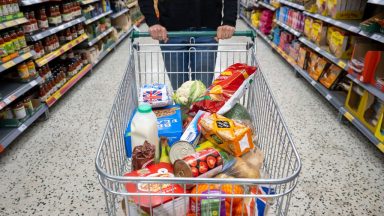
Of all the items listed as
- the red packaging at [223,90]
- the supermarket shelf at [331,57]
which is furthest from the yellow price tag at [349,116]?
the red packaging at [223,90]

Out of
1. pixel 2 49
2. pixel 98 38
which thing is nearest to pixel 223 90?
pixel 2 49

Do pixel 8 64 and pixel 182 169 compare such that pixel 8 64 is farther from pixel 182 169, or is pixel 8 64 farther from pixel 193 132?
pixel 182 169

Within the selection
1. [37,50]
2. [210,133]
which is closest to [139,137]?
[210,133]

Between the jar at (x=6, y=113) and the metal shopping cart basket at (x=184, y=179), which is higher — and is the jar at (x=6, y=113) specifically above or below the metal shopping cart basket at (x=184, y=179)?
below

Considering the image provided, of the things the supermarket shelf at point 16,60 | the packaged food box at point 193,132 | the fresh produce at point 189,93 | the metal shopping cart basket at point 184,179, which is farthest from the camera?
the supermarket shelf at point 16,60

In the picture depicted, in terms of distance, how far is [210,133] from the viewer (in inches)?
40.8

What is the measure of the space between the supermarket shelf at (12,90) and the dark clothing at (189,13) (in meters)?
1.34

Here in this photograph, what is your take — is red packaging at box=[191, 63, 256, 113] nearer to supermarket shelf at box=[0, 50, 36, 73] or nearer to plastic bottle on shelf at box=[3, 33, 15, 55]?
supermarket shelf at box=[0, 50, 36, 73]

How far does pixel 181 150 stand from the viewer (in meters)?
1.01

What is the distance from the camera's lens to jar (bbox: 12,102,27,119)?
8.18ft

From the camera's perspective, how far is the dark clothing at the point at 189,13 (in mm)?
1801

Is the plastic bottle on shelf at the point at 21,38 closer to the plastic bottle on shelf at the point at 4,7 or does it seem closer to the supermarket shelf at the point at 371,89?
the plastic bottle on shelf at the point at 4,7

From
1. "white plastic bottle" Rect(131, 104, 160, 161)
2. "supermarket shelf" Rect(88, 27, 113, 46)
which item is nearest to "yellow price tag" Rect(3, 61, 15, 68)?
"white plastic bottle" Rect(131, 104, 160, 161)

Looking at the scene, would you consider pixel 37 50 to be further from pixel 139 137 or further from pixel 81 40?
pixel 139 137
